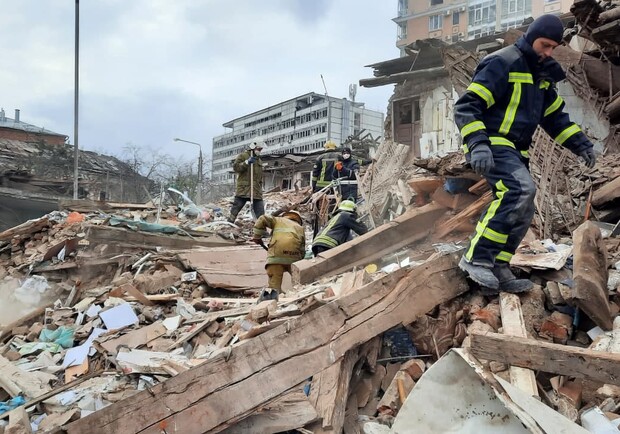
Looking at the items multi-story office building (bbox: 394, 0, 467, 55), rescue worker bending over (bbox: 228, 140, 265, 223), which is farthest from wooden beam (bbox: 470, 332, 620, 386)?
multi-story office building (bbox: 394, 0, 467, 55)

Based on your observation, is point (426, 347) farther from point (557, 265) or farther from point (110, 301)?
point (110, 301)

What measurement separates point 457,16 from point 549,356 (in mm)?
50696

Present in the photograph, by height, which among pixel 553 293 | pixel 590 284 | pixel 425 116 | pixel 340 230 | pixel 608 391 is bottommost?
pixel 608 391

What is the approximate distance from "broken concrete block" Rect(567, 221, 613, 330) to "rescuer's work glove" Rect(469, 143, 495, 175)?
2.25 ft

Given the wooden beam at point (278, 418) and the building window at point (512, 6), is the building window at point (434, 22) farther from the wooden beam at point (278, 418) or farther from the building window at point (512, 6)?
the wooden beam at point (278, 418)

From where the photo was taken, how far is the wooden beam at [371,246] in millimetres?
4434

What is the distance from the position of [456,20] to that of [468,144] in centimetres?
4954

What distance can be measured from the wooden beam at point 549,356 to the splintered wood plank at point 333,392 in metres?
0.65

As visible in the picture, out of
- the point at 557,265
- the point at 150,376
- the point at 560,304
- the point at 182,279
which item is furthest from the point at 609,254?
the point at 182,279

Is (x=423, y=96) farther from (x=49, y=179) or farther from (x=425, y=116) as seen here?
(x=49, y=179)

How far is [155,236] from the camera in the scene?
23.4ft

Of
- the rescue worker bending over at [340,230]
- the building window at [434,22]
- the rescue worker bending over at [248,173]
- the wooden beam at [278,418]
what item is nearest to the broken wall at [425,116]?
the rescue worker bending over at [248,173]

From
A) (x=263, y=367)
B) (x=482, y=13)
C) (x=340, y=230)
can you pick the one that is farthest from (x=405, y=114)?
(x=482, y=13)

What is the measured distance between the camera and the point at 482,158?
8.88 feet
